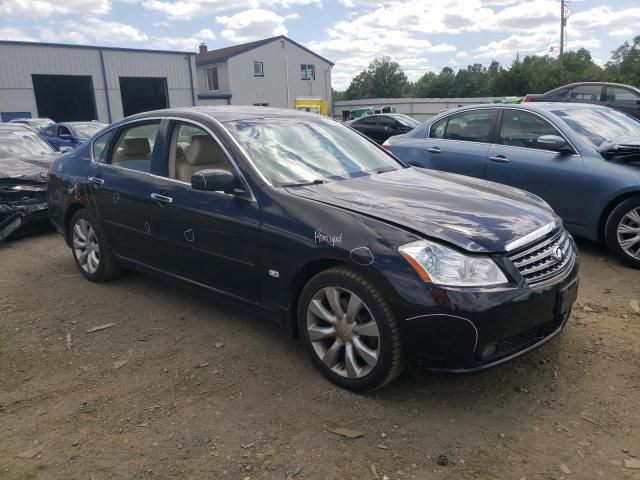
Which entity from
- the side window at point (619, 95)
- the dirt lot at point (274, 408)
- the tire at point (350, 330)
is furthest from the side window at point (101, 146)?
the side window at point (619, 95)

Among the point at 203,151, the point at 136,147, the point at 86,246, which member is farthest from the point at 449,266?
the point at 86,246

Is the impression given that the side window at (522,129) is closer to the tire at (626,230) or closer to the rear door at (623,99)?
the tire at (626,230)

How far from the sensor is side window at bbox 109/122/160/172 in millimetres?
4340

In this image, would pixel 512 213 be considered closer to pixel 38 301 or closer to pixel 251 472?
pixel 251 472

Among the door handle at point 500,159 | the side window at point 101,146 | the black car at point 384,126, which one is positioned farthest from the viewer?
the black car at point 384,126

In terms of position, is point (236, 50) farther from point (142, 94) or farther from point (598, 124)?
point (598, 124)

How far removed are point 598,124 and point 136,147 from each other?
194 inches

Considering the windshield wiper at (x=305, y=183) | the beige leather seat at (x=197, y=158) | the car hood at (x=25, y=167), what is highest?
the beige leather seat at (x=197, y=158)

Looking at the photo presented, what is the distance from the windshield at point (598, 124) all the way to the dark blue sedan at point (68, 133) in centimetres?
1262

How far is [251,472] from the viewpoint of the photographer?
8.24ft

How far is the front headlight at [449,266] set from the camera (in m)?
2.71

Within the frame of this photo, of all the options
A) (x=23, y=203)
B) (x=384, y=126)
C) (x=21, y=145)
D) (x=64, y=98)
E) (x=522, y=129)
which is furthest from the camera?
(x=64, y=98)

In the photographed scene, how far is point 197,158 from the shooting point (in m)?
4.07

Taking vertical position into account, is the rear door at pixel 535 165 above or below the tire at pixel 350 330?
above
